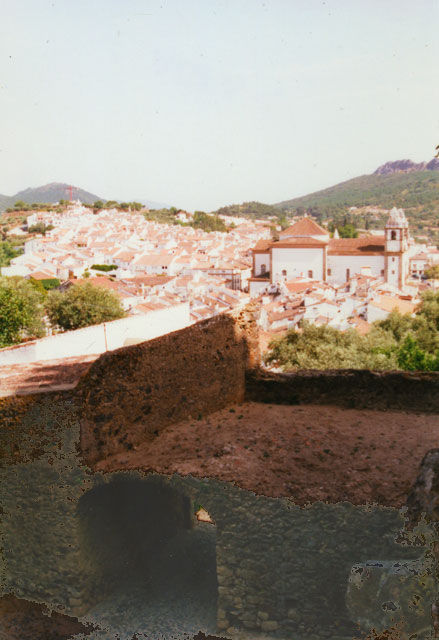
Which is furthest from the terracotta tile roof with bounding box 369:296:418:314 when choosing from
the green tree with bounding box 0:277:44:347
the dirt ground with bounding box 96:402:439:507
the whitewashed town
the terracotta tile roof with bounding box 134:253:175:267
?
the terracotta tile roof with bounding box 134:253:175:267

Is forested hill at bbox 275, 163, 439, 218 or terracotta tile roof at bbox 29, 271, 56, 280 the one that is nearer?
terracotta tile roof at bbox 29, 271, 56, 280

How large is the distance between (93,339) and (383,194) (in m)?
90.2

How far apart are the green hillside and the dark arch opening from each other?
236ft

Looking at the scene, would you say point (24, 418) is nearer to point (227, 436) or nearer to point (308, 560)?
point (227, 436)

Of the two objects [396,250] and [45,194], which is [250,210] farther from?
[396,250]

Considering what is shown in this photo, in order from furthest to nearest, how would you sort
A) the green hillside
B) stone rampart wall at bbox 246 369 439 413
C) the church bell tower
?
the green hillside → the church bell tower → stone rampart wall at bbox 246 369 439 413

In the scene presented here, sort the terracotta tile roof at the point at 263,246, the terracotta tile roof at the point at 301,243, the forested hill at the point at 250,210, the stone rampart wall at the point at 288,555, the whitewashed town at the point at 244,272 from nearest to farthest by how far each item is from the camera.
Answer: the stone rampart wall at the point at 288,555, the whitewashed town at the point at 244,272, the terracotta tile roof at the point at 301,243, the terracotta tile roof at the point at 263,246, the forested hill at the point at 250,210

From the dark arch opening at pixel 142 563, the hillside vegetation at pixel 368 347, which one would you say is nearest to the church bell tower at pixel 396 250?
the hillside vegetation at pixel 368 347

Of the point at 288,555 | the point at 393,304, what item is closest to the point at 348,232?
the point at 393,304

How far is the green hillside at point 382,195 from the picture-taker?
79312 millimetres

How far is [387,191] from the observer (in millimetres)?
92438

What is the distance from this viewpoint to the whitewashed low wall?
9.48 m

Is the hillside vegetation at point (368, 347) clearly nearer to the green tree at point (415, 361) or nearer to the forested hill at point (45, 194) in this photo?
the green tree at point (415, 361)

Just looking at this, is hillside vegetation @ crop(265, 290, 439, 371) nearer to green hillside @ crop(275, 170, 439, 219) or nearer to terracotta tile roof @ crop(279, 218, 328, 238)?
terracotta tile roof @ crop(279, 218, 328, 238)
